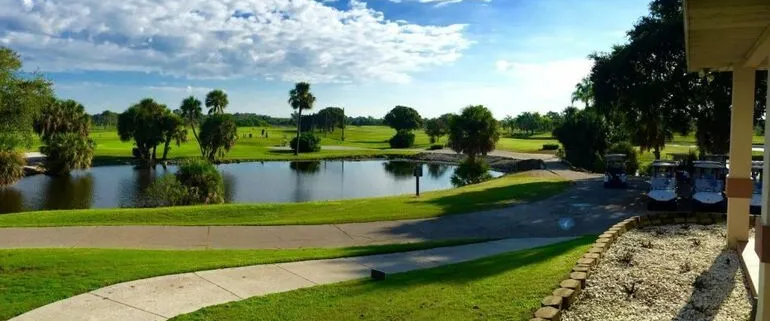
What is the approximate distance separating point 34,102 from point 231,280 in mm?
8602

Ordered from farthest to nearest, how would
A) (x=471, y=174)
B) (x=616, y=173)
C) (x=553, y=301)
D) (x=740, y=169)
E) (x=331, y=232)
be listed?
1. (x=471, y=174)
2. (x=616, y=173)
3. (x=331, y=232)
4. (x=740, y=169)
5. (x=553, y=301)

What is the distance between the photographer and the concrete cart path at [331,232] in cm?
1343

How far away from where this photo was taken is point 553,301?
6.49 m

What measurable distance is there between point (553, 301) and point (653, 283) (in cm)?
205

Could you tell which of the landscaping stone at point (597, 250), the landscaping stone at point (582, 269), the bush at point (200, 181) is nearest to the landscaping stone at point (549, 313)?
the landscaping stone at point (582, 269)

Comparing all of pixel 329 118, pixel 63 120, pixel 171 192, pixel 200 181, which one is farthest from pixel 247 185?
pixel 329 118

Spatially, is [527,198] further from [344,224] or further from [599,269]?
[599,269]

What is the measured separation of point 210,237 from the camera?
46.7 feet

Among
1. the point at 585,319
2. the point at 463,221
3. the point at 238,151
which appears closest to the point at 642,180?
the point at 463,221

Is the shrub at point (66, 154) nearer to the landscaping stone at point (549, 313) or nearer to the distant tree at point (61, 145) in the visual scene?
the distant tree at point (61, 145)

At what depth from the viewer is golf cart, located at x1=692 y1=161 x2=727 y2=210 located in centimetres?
1942

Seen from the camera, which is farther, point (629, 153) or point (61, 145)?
point (61, 145)

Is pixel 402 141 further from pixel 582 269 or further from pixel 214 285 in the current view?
pixel 582 269

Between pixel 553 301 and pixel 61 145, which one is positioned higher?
pixel 61 145
